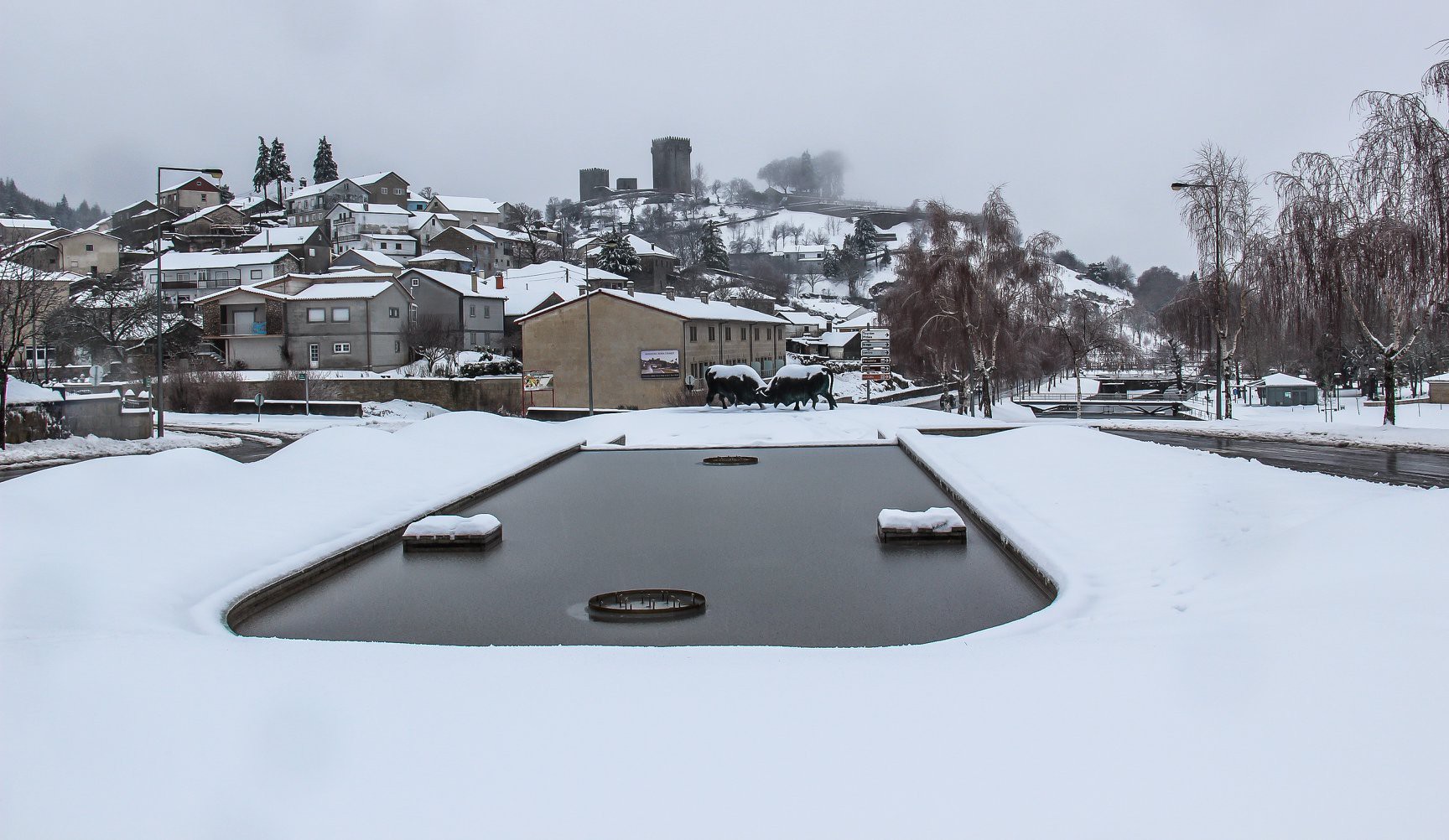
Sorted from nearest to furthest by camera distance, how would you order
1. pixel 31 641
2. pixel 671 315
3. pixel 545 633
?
pixel 31 641
pixel 545 633
pixel 671 315

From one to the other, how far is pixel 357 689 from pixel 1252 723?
17.4 feet

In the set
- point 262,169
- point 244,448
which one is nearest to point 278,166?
point 262,169

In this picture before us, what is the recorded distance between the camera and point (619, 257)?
3789 inches

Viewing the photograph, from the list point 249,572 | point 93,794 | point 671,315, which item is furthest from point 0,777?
point 671,315

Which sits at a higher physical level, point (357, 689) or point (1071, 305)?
point (1071, 305)

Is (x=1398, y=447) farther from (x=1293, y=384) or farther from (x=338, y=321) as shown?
(x=338, y=321)

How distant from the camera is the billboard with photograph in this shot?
51.6 metres

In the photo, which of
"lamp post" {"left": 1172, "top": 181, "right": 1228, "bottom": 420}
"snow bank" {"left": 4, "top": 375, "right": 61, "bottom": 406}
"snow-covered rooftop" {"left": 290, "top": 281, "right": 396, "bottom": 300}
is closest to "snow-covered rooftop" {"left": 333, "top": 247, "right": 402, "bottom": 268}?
"snow-covered rooftop" {"left": 290, "top": 281, "right": 396, "bottom": 300}

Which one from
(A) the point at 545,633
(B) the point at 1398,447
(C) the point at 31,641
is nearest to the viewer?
(C) the point at 31,641

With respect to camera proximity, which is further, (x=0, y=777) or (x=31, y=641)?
(x=31, y=641)

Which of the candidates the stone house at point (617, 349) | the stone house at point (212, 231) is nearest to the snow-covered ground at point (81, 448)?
the stone house at point (617, 349)

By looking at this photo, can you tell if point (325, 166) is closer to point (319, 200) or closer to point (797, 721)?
point (319, 200)

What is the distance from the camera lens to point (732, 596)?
10000 mm

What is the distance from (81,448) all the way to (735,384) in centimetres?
2184
